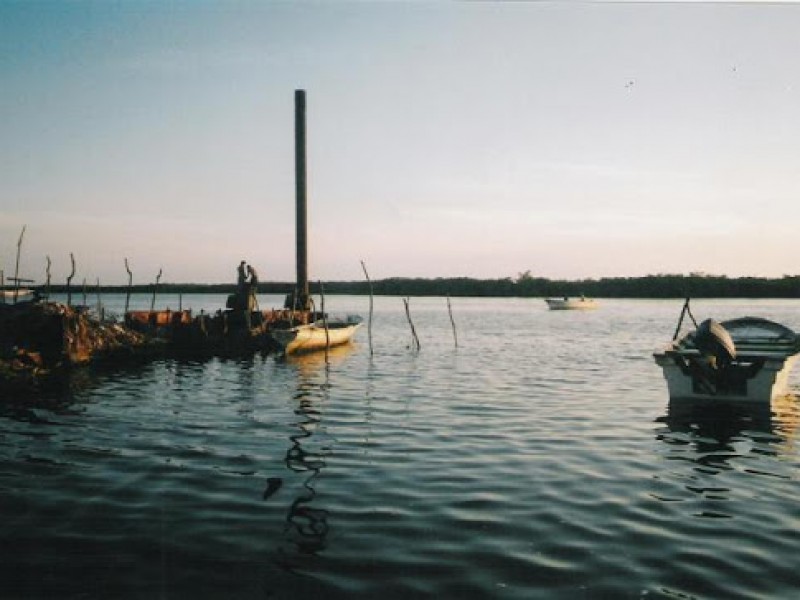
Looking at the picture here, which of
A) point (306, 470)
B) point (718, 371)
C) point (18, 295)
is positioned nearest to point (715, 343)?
point (718, 371)

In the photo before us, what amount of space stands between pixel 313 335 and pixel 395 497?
2201 cm

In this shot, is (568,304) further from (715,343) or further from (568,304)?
(715,343)

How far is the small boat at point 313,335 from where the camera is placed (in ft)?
93.6

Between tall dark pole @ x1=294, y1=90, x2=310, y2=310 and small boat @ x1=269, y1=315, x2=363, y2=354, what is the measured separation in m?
2.83

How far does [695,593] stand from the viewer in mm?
5820

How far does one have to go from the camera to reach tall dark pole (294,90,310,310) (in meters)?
36.9

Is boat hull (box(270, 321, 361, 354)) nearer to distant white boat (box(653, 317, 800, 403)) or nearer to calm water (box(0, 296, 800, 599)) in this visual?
calm water (box(0, 296, 800, 599))

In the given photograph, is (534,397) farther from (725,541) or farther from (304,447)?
(725,541)

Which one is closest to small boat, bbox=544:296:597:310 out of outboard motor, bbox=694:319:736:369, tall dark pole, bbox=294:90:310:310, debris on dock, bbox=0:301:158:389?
tall dark pole, bbox=294:90:310:310

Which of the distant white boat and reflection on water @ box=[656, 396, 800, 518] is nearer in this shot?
reflection on water @ box=[656, 396, 800, 518]

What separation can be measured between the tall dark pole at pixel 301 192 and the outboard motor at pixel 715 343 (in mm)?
24236

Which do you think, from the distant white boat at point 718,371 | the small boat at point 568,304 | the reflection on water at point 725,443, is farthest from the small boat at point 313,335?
the small boat at point 568,304

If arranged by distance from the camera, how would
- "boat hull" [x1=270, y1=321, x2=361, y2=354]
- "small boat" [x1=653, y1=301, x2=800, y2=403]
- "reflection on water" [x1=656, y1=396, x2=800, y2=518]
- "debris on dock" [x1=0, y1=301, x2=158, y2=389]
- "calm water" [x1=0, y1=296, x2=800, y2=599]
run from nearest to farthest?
"calm water" [x1=0, y1=296, x2=800, y2=599] → "reflection on water" [x1=656, y1=396, x2=800, y2=518] → "small boat" [x1=653, y1=301, x2=800, y2=403] → "debris on dock" [x1=0, y1=301, x2=158, y2=389] → "boat hull" [x1=270, y1=321, x2=361, y2=354]

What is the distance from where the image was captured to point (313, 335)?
99.6 feet
